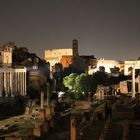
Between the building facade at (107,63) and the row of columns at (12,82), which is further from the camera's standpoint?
the building facade at (107,63)

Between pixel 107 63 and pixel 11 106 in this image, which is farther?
pixel 107 63

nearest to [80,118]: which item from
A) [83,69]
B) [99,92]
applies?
[99,92]

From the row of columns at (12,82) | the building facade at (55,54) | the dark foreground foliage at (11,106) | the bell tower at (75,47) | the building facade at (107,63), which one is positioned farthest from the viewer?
the building facade at (55,54)

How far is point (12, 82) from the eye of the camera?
58.1 m

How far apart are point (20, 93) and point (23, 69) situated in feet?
10.4

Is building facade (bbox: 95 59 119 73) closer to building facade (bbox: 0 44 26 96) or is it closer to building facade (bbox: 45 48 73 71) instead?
building facade (bbox: 45 48 73 71)

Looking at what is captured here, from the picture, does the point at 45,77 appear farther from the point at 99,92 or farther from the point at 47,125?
the point at 47,125

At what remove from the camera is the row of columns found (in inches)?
2263

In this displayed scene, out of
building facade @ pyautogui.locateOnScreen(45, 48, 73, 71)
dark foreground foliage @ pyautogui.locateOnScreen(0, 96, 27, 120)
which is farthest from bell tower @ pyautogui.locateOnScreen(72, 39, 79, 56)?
dark foreground foliage @ pyautogui.locateOnScreen(0, 96, 27, 120)

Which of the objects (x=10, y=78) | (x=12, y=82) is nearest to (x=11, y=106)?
(x=12, y=82)

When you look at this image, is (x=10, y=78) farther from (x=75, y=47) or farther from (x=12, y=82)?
(x=75, y=47)

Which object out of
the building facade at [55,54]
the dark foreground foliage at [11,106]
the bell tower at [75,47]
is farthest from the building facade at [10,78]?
the building facade at [55,54]

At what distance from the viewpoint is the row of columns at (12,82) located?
57.5 metres

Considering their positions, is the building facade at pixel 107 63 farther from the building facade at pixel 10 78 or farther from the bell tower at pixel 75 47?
the building facade at pixel 10 78
